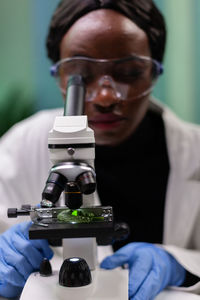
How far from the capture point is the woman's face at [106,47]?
1.33 m

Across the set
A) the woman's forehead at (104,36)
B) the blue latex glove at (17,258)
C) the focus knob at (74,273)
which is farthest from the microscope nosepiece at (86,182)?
the woman's forehead at (104,36)

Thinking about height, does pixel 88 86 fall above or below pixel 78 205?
above

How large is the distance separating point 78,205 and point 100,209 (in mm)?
97

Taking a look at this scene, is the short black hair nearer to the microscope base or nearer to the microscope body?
the microscope body

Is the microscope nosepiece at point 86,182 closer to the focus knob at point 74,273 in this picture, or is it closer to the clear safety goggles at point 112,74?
the focus knob at point 74,273

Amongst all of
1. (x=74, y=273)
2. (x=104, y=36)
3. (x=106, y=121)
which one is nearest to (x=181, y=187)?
(x=106, y=121)

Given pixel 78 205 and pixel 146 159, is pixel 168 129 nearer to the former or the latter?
pixel 146 159

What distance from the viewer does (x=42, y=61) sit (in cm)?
229

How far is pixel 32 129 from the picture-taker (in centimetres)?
175

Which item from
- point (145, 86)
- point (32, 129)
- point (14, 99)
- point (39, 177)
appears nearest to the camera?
point (145, 86)

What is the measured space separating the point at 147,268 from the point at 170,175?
492 millimetres

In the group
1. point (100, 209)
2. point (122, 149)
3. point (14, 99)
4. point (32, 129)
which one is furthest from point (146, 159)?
point (14, 99)

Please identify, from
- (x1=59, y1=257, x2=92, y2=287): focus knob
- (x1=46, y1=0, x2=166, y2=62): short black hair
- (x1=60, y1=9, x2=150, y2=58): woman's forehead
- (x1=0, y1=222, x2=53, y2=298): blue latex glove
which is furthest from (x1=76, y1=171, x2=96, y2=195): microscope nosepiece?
(x1=46, y1=0, x2=166, y2=62): short black hair

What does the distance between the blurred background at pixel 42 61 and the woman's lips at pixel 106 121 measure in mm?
858
